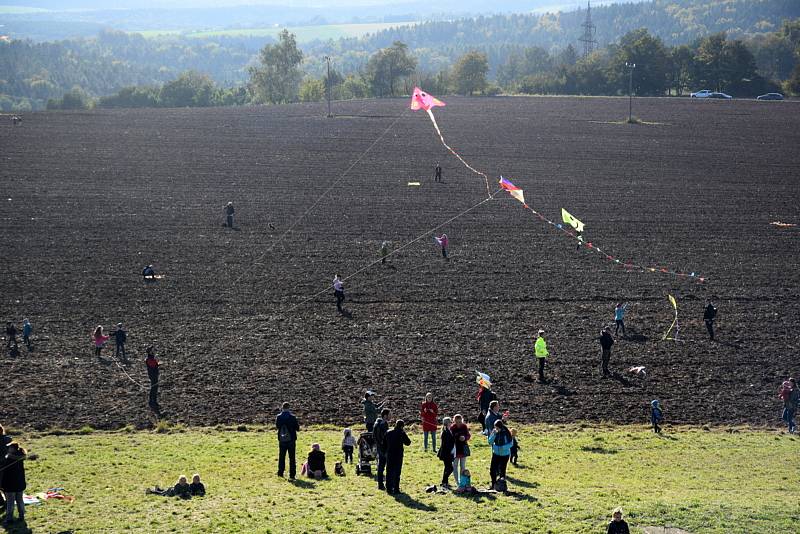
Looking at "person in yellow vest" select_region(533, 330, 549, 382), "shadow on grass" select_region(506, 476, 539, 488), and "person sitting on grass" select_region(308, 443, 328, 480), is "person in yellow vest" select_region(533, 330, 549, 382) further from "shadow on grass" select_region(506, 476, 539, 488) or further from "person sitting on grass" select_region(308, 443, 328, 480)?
"person sitting on grass" select_region(308, 443, 328, 480)

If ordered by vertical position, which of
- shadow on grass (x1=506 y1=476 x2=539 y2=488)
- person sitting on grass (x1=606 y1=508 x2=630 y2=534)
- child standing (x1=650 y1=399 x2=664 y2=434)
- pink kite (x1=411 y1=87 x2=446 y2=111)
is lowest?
child standing (x1=650 y1=399 x2=664 y2=434)

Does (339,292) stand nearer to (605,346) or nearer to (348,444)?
(605,346)

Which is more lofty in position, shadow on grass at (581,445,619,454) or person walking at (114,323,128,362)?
person walking at (114,323,128,362)

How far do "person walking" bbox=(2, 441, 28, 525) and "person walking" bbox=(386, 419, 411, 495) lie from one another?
5.45m

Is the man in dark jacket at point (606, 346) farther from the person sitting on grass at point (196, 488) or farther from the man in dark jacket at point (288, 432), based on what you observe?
the person sitting on grass at point (196, 488)

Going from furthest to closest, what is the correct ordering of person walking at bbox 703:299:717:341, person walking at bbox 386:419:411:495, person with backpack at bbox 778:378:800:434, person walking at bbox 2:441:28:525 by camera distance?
1. person walking at bbox 703:299:717:341
2. person with backpack at bbox 778:378:800:434
3. person walking at bbox 386:419:411:495
4. person walking at bbox 2:441:28:525

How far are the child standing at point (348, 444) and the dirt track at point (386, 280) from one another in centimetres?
344

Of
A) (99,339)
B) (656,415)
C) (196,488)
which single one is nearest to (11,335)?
(99,339)

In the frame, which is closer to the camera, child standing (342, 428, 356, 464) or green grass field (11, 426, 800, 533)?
green grass field (11, 426, 800, 533)

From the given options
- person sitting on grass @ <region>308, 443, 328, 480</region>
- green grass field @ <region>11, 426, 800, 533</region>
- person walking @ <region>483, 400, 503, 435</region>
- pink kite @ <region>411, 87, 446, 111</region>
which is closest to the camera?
green grass field @ <region>11, 426, 800, 533</region>

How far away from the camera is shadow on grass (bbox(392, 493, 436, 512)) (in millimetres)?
14258

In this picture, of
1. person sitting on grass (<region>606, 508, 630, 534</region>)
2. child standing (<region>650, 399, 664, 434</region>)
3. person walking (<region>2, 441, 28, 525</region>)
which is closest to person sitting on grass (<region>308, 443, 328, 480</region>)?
person walking (<region>2, 441, 28, 525</region>)

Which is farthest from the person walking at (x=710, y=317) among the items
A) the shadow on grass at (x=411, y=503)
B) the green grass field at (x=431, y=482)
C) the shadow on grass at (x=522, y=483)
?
the shadow on grass at (x=411, y=503)

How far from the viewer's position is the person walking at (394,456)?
15.0m
